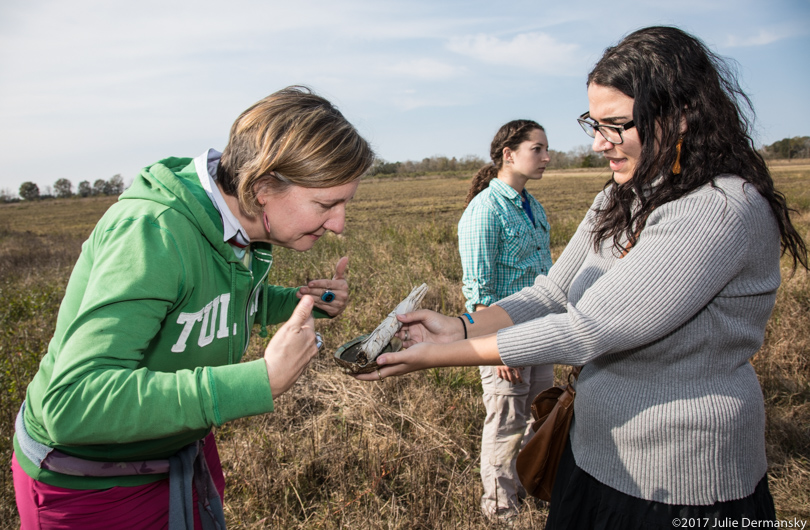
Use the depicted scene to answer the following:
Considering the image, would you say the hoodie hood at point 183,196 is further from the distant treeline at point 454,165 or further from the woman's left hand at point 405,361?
the distant treeline at point 454,165

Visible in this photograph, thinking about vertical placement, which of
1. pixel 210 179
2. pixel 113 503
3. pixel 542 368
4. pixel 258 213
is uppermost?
pixel 210 179

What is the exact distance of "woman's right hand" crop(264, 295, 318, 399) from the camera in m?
1.14

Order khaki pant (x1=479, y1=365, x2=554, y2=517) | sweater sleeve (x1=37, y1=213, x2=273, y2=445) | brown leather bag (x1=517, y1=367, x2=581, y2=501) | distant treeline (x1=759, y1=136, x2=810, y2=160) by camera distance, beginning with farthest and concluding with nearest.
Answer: distant treeline (x1=759, y1=136, x2=810, y2=160), khaki pant (x1=479, y1=365, x2=554, y2=517), brown leather bag (x1=517, y1=367, x2=581, y2=501), sweater sleeve (x1=37, y1=213, x2=273, y2=445)

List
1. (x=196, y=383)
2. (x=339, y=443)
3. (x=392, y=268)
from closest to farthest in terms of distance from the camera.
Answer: (x=196, y=383)
(x=339, y=443)
(x=392, y=268)

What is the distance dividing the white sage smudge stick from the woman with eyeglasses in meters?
0.28

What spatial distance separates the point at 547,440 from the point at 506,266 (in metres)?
1.50

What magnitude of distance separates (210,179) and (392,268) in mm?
5230

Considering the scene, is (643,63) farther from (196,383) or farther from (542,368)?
(542,368)

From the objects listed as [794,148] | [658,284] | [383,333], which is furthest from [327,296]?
Answer: [794,148]

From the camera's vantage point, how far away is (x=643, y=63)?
1396 millimetres

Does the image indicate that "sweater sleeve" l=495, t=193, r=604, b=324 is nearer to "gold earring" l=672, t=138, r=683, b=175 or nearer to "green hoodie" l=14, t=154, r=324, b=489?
"gold earring" l=672, t=138, r=683, b=175

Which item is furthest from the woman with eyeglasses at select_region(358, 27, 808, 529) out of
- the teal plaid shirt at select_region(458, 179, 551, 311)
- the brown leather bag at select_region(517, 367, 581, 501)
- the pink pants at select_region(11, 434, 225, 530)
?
the teal plaid shirt at select_region(458, 179, 551, 311)

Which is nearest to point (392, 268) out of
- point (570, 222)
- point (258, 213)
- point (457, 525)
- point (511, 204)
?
point (511, 204)

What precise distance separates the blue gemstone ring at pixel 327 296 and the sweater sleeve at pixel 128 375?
0.87 metres
